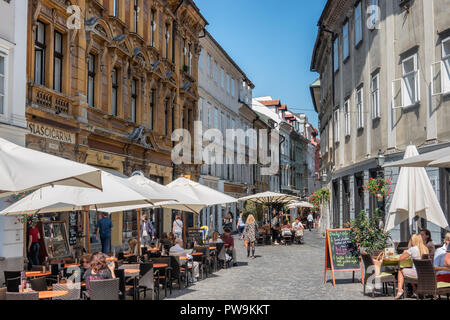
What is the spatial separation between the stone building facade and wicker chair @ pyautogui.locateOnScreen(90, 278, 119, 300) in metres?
10.5

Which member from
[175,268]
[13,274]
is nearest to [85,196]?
[13,274]

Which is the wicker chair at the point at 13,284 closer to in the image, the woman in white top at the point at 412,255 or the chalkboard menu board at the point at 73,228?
the woman in white top at the point at 412,255

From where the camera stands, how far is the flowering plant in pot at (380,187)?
18469 mm

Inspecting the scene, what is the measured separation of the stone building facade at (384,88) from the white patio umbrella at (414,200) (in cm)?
301

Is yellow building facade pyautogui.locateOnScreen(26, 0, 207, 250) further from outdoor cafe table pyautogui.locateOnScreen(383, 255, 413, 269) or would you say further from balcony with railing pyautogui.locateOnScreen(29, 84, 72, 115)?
outdoor cafe table pyautogui.locateOnScreen(383, 255, 413, 269)

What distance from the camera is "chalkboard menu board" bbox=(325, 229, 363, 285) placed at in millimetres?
13719

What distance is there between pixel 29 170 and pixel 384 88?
1519cm

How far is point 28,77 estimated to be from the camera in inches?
619

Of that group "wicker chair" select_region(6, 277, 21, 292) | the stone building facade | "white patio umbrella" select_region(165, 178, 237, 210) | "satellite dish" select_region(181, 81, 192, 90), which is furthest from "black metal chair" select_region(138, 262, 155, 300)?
"satellite dish" select_region(181, 81, 192, 90)

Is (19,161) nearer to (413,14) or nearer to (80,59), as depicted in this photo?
(80,59)

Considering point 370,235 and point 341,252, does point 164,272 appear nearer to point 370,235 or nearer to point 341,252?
point 341,252

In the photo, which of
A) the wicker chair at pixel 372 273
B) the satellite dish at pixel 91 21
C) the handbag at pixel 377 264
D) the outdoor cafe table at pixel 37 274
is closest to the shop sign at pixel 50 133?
the satellite dish at pixel 91 21

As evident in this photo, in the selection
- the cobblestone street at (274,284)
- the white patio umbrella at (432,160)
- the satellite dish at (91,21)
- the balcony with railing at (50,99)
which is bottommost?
the cobblestone street at (274,284)

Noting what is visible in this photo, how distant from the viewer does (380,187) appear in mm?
19031
